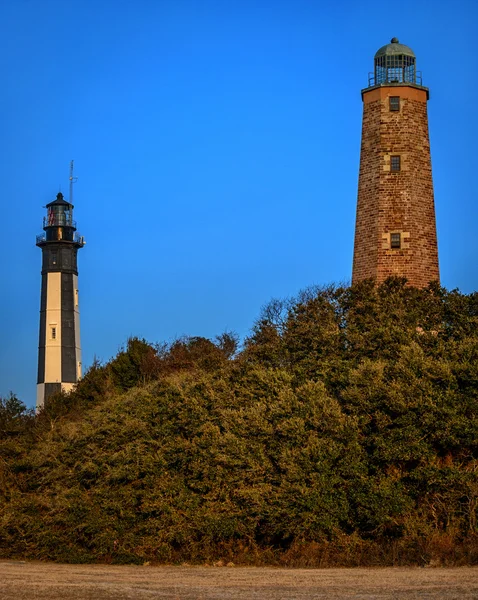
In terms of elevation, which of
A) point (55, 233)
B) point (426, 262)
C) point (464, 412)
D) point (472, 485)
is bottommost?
point (472, 485)

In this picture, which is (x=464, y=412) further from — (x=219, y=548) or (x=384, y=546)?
(x=219, y=548)

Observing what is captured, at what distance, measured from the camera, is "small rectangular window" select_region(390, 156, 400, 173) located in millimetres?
33531

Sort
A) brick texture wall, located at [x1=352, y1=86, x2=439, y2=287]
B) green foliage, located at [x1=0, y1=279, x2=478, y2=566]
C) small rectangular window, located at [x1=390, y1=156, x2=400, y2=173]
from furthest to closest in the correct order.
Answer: small rectangular window, located at [x1=390, y1=156, x2=400, y2=173], brick texture wall, located at [x1=352, y1=86, x2=439, y2=287], green foliage, located at [x1=0, y1=279, x2=478, y2=566]

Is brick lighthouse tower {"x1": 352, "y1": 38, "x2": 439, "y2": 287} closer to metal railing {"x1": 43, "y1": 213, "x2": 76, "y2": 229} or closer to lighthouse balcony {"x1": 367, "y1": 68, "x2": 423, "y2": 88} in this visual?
lighthouse balcony {"x1": 367, "y1": 68, "x2": 423, "y2": 88}

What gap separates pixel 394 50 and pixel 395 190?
5231mm

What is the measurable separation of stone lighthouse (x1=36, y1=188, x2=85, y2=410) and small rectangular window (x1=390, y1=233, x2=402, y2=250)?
2068 cm

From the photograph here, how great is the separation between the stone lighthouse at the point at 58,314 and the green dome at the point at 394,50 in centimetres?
2124

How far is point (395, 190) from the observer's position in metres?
33.4

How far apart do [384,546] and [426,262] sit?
55.9 feet

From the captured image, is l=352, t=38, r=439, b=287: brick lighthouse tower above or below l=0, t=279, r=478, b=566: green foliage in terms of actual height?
above

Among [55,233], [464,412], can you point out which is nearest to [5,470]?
[464,412]

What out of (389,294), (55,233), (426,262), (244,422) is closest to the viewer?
(244,422)

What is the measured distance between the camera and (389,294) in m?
27.1

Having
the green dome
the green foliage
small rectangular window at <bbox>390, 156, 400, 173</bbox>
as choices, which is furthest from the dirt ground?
the green dome
